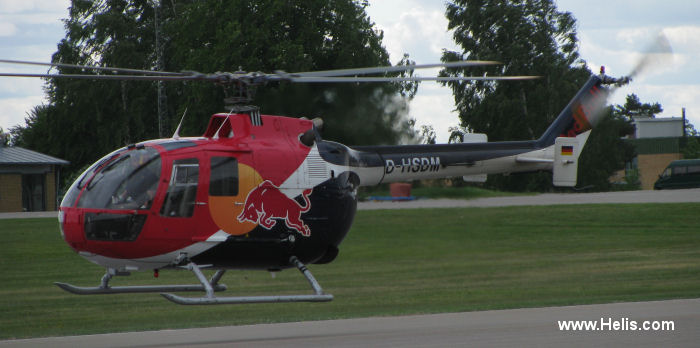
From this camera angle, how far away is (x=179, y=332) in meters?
13.9

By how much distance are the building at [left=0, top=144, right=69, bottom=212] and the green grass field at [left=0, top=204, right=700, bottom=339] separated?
903 centimetres

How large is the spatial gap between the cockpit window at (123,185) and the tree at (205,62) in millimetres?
6355

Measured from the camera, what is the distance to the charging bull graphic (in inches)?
449

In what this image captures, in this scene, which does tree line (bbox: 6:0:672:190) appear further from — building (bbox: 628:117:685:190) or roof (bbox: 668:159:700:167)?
building (bbox: 628:117:685:190)

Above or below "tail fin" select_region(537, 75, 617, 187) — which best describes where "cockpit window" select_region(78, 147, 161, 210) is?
below

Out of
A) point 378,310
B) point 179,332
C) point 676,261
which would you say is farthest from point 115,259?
point 676,261

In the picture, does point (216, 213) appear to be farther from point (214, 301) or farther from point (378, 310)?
point (378, 310)

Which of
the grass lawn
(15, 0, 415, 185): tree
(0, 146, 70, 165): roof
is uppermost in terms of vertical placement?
(15, 0, 415, 185): tree

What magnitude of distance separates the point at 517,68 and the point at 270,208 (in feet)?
112

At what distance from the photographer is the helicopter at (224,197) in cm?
1077

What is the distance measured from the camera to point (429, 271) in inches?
942

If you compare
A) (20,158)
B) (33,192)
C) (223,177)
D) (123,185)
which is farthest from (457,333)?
(33,192)

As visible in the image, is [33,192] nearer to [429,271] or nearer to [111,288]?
[429,271]

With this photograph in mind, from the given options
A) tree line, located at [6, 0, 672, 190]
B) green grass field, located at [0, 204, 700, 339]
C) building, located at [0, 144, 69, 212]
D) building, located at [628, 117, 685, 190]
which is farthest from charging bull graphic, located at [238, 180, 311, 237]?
building, located at [628, 117, 685, 190]
